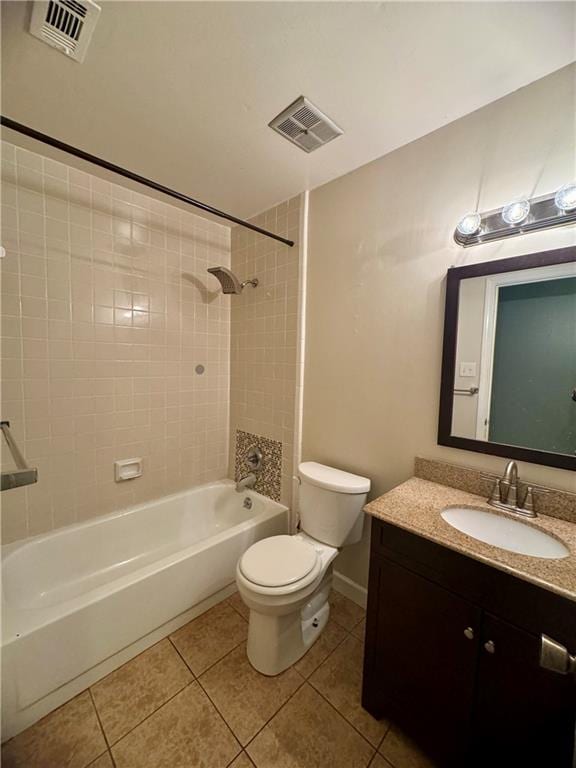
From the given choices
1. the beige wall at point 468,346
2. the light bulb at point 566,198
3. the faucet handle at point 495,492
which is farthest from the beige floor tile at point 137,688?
the light bulb at point 566,198

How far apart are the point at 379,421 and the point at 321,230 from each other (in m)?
1.17

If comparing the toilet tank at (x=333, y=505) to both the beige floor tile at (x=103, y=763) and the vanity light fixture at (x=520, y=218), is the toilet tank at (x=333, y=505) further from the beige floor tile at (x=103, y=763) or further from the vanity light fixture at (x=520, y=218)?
the vanity light fixture at (x=520, y=218)

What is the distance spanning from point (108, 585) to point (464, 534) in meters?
1.50

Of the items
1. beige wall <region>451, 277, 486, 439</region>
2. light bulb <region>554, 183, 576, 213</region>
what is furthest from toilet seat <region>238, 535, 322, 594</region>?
light bulb <region>554, 183, 576, 213</region>

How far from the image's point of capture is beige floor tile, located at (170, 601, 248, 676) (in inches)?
54.8

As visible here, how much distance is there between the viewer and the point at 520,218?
3.47 feet

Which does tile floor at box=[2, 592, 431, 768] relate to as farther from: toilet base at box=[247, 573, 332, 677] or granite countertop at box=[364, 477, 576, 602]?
granite countertop at box=[364, 477, 576, 602]

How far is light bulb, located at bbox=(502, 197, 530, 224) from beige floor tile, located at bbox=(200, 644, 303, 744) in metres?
2.06

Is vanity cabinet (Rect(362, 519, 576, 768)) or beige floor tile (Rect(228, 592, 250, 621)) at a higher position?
vanity cabinet (Rect(362, 519, 576, 768))

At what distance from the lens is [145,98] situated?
A: 117cm

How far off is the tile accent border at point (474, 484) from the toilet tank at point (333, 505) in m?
0.30

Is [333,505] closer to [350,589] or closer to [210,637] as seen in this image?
[350,589]

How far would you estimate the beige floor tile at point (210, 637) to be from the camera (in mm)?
1392

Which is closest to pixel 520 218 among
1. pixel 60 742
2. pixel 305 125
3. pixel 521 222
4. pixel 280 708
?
pixel 521 222
